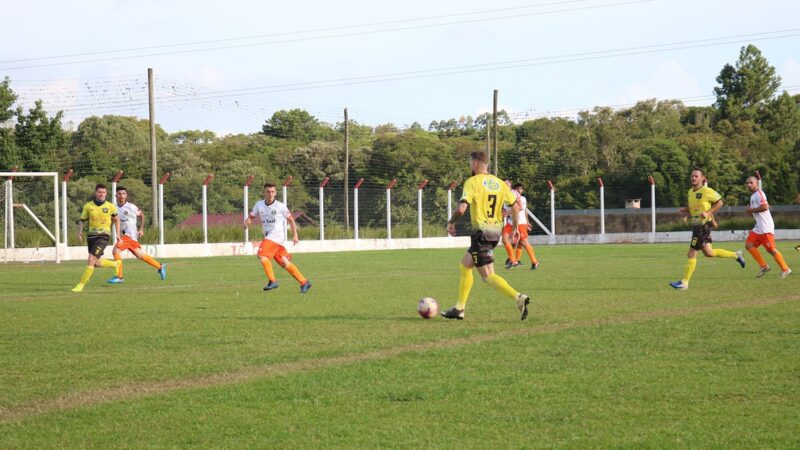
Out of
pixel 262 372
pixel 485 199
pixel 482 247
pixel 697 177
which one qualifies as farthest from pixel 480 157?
pixel 697 177

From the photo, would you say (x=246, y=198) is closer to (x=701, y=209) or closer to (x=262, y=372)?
(x=701, y=209)

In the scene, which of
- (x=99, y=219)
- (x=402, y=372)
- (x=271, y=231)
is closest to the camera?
(x=402, y=372)

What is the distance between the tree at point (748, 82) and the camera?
91.9 metres

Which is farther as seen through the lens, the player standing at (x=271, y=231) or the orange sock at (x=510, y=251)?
the orange sock at (x=510, y=251)

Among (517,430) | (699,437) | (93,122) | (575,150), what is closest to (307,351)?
(517,430)

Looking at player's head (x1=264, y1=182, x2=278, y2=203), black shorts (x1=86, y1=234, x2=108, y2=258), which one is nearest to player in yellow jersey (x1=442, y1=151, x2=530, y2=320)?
player's head (x1=264, y1=182, x2=278, y2=203)

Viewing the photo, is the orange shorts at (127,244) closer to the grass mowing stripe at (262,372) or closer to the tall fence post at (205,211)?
the grass mowing stripe at (262,372)

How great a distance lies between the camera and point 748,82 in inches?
3612

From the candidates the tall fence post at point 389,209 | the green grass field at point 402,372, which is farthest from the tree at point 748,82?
the green grass field at point 402,372

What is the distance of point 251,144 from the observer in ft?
242

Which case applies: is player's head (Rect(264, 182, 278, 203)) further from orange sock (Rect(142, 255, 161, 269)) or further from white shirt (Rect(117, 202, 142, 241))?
white shirt (Rect(117, 202, 142, 241))

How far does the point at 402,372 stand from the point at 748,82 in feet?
297

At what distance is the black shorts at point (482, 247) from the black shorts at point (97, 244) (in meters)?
9.85

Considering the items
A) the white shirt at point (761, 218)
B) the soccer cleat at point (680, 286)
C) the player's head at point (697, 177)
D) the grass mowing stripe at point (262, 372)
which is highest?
the player's head at point (697, 177)
